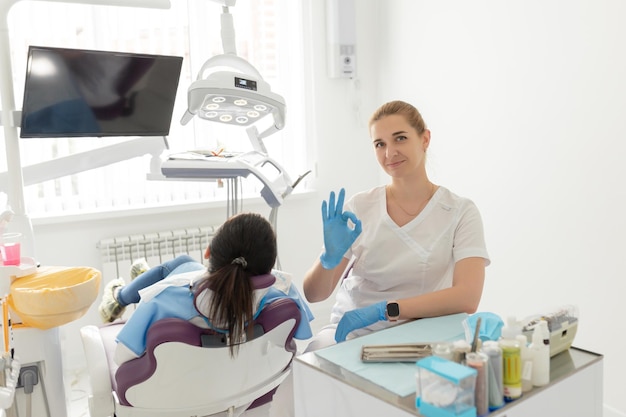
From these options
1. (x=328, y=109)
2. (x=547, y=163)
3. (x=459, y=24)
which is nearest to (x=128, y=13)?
(x=328, y=109)

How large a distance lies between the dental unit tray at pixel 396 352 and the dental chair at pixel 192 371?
0.41m

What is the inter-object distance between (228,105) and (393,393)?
125 cm

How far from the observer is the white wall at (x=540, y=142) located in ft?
7.50

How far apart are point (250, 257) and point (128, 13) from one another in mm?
2155

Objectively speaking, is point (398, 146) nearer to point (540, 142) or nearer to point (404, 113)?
point (404, 113)

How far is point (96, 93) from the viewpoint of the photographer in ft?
6.36

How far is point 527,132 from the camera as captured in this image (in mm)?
2639

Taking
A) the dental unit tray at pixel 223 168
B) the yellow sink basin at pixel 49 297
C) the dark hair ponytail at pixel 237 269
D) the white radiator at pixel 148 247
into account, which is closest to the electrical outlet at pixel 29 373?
the yellow sink basin at pixel 49 297

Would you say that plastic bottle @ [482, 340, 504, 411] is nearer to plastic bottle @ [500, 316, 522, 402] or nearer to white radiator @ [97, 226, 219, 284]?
plastic bottle @ [500, 316, 522, 402]

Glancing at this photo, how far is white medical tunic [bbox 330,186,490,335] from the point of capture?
6.03ft

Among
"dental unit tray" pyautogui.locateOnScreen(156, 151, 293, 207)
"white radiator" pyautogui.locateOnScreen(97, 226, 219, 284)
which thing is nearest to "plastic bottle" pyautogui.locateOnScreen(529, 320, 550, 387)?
"dental unit tray" pyautogui.locateOnScreen(156, 151, 293, 207)

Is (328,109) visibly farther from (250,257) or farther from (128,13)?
(250,257)

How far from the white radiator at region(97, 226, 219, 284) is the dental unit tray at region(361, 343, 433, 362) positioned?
2172mm

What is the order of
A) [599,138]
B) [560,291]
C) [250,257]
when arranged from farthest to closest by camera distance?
1. [560,291]
2. [599,138]
3. [250,257]
